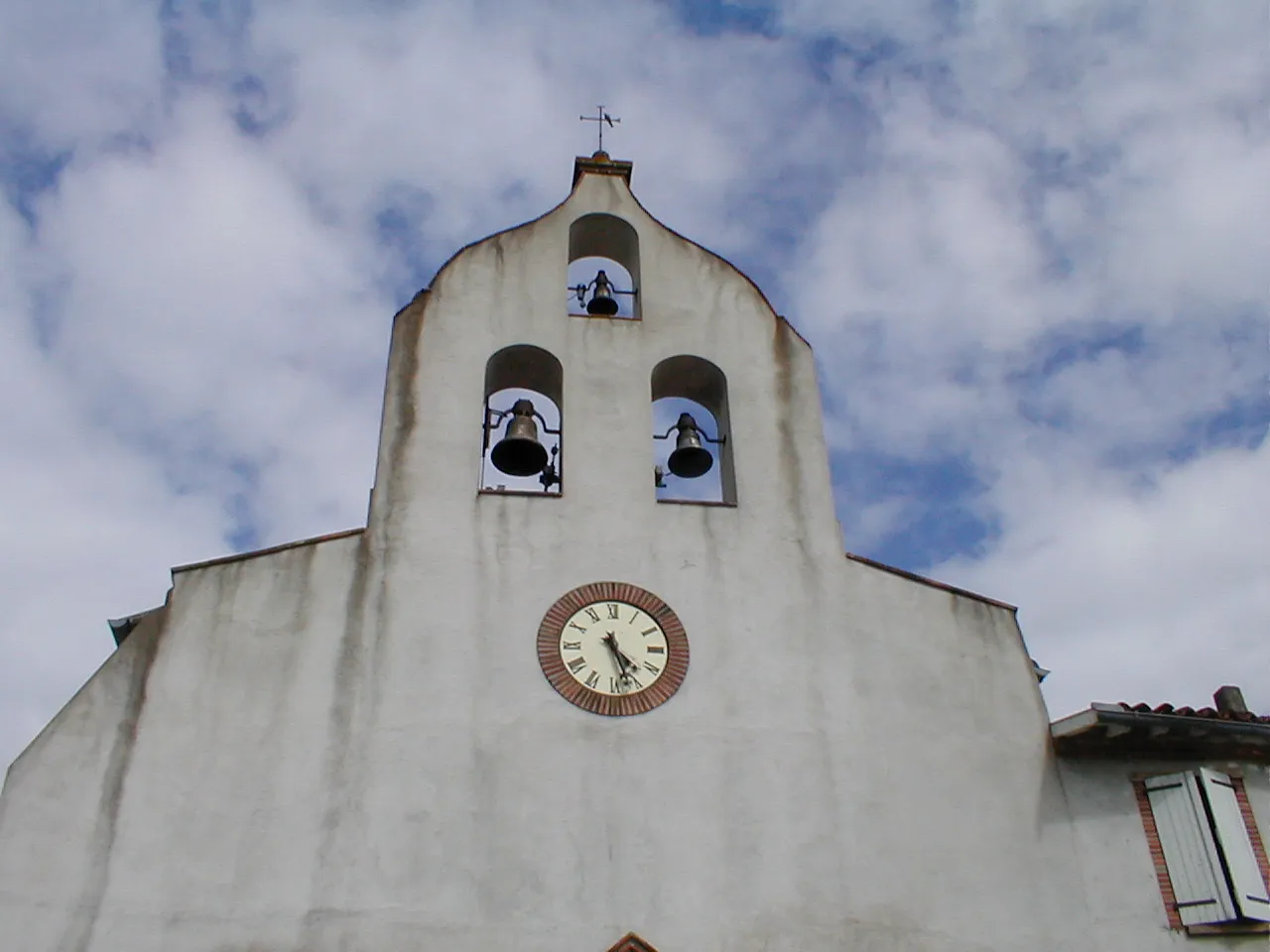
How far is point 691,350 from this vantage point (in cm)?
1452

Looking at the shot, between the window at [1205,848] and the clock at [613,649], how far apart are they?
470 cm

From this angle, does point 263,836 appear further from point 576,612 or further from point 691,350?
point 691,350

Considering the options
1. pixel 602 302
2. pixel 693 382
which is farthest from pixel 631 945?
pixel 602 302

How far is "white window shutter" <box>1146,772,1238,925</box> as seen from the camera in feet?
36.7

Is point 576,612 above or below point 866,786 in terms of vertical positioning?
above

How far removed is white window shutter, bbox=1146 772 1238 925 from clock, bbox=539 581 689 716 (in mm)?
4698

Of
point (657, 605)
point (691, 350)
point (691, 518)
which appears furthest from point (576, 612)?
point (691, 350)

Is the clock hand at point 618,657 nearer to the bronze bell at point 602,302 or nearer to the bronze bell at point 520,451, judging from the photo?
the bronze bell at point 520,451

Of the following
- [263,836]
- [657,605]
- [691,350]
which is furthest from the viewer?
[691,350]

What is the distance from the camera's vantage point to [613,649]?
39.7ft

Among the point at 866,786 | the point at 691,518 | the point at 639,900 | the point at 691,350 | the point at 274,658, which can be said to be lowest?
A: the point at 639,900

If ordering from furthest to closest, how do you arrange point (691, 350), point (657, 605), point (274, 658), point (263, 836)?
1. point (691, 350)
2. point (657, 605)
3. point (274, 658)
4. point (263, 836)

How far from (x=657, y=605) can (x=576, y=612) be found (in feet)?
2.68

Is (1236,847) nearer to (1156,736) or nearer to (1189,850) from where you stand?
(1189,850)
